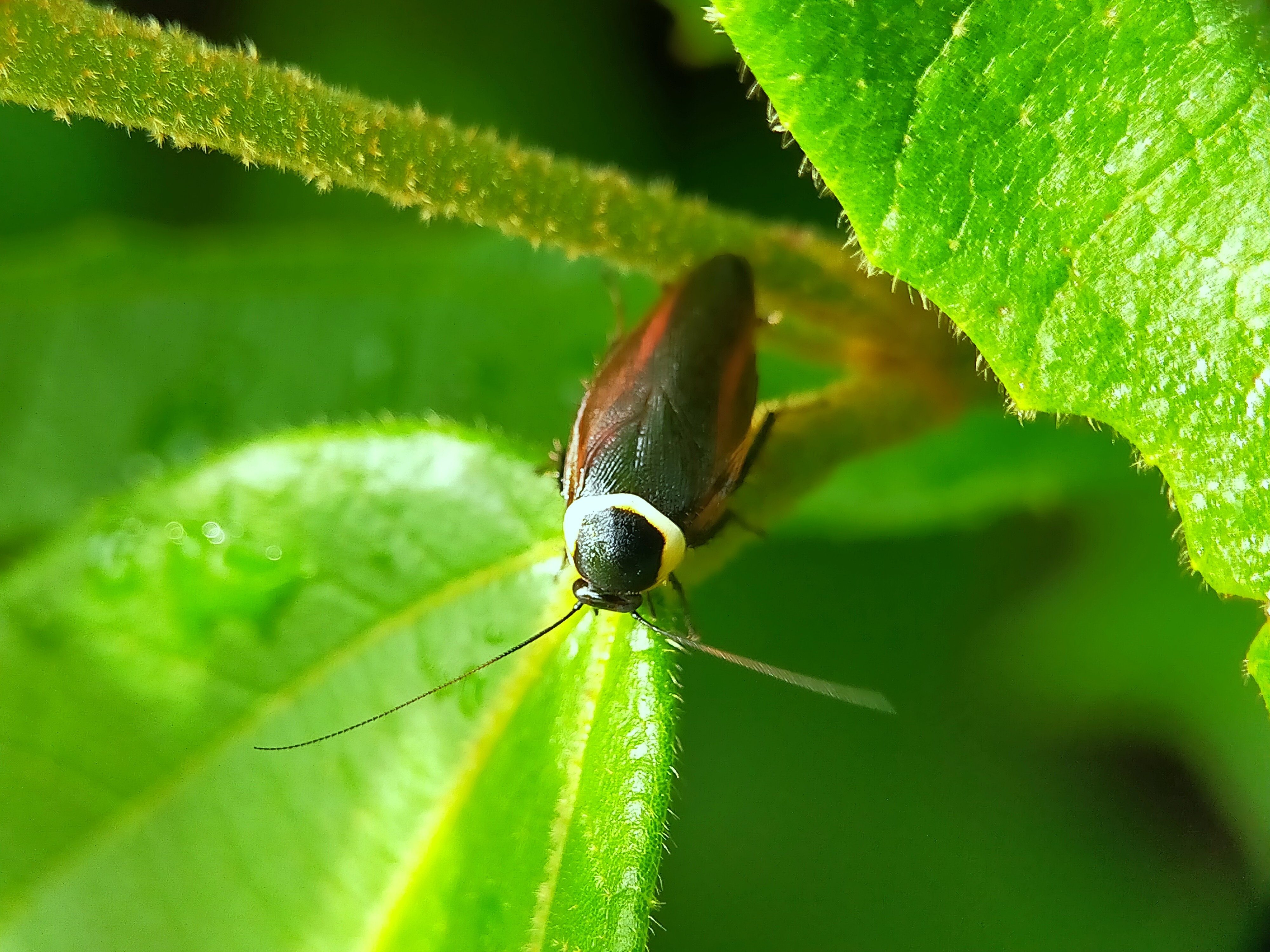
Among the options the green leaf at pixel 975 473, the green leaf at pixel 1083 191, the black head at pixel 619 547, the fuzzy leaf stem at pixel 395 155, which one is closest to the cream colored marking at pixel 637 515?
the black head at pixel 619 547

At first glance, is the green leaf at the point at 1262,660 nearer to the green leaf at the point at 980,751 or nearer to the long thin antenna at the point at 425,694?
the long thin antenna at the point at 425,694

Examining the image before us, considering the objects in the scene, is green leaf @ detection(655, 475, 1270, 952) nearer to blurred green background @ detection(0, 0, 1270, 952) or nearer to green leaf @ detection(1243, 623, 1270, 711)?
blurred green background @ detection(0, 0, 1270, 952)

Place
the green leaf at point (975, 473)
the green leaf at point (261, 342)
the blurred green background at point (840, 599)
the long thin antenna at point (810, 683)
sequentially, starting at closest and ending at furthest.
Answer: the long thin antenna at point (810, 683)
the green leaf at point (975, 473)
the blurred green background at point (840, 599)
the green leaf at point (261, 342)

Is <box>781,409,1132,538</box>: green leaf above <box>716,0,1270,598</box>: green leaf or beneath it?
above

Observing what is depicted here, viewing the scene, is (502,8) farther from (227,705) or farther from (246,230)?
(227,705)

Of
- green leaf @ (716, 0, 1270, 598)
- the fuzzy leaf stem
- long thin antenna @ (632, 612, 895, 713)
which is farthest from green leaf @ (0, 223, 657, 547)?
green leaf @ (716, 0, 1270, 598)

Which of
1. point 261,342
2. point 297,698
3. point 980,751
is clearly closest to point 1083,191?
point 297,698
